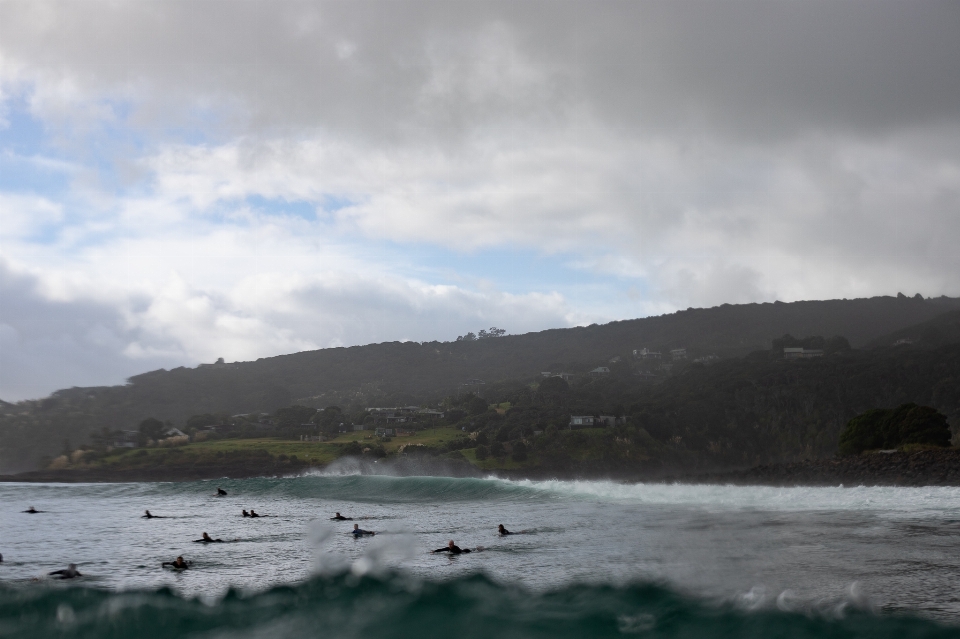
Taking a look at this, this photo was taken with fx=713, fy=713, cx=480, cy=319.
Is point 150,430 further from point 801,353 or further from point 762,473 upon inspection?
point 801,353

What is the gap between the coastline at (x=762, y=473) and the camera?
131ft

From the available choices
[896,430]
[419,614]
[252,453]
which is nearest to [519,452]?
[252,453]

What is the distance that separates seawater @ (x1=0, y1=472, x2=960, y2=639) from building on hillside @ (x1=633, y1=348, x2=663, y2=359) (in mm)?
133954

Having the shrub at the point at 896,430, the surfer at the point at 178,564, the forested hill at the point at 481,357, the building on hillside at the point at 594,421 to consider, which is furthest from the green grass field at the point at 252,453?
the surfer at the point at 178,564

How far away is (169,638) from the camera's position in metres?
16.4

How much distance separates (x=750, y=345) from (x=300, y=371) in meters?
108

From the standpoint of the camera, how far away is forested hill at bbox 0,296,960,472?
9438 cm

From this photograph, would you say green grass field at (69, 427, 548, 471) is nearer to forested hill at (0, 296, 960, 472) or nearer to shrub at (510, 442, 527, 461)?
shrub at (510, 442, 527, 461)

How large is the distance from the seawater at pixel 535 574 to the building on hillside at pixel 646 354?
133954mm

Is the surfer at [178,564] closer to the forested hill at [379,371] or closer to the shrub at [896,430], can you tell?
the shrub at [896,430]

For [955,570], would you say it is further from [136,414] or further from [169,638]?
[136,414]

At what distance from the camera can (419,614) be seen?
16.9 meters

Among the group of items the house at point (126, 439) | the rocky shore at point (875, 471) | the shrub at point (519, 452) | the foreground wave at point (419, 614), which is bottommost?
the shrub at point (519, 452)

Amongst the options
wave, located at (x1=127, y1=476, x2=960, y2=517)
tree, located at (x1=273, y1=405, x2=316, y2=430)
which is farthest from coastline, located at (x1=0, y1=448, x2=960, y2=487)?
tree, located at (x1=273, y1=405, x2=316, y2=430)
